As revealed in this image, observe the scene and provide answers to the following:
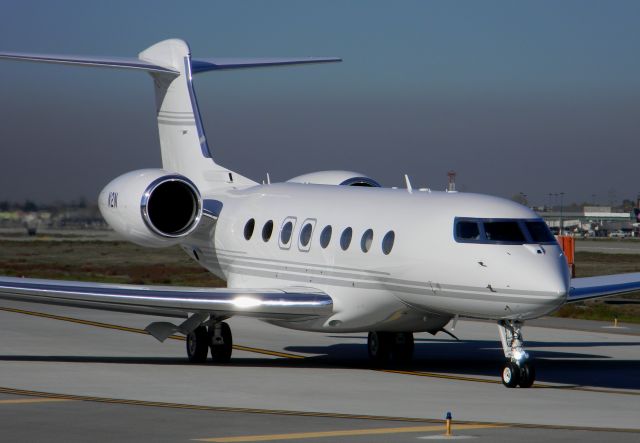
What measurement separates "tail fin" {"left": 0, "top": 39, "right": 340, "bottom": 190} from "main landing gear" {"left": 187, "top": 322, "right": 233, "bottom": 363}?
4921 millimetres

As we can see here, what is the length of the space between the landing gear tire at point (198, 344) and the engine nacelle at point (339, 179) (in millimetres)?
4776

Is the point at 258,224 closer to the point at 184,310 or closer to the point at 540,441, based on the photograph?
the point at 184,310

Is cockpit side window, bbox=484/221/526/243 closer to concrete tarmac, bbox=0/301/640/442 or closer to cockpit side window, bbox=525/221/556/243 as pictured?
cockpit side window, bbox=525/221/556/243

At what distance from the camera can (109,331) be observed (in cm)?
2942

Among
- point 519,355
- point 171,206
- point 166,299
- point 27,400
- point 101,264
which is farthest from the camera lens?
point 101,264

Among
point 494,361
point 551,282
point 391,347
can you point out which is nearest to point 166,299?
point 391,347

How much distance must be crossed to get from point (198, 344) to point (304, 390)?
474cm

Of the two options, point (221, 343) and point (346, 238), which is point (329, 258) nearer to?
point (346, 238)

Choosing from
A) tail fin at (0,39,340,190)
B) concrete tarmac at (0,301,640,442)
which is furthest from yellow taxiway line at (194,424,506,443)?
tail fin at (0,39,340,190)

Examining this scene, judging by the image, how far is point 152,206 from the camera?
23.9 m

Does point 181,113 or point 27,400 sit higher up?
point 181,113

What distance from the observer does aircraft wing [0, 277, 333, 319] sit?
807 inches

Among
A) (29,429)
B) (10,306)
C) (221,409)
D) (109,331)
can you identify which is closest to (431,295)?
(221,409)

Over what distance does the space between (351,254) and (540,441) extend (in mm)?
8337
